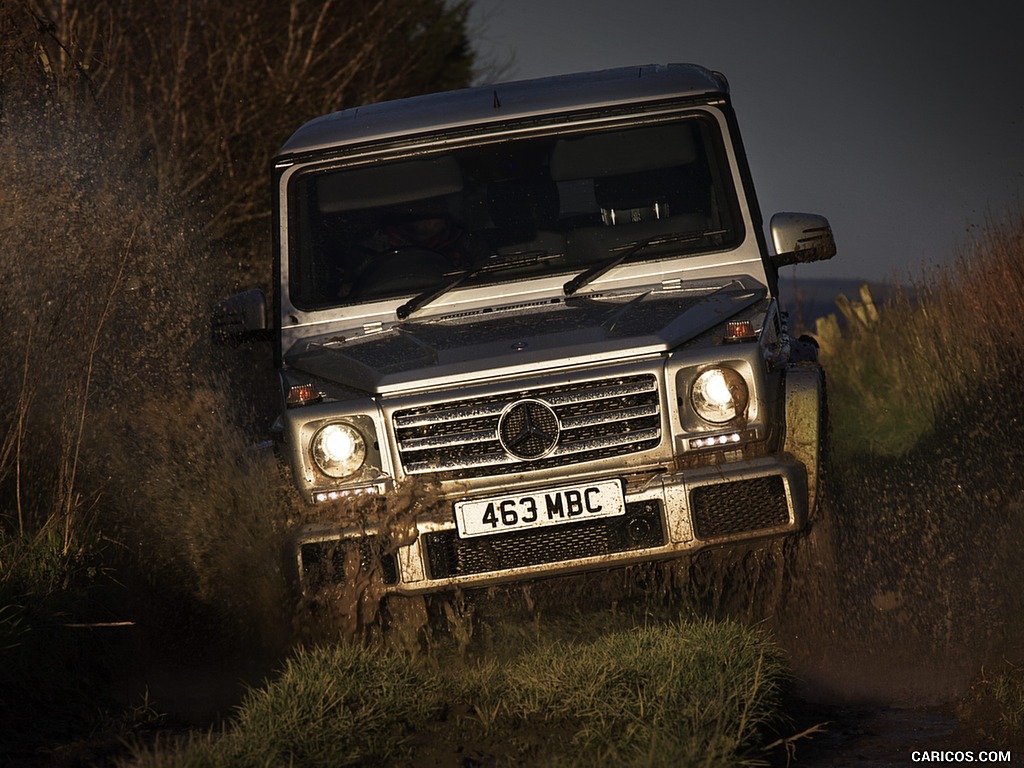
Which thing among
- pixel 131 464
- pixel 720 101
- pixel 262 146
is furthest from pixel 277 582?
pixel 262 146

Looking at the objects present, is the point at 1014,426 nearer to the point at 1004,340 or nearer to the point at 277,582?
the point at 1004,340

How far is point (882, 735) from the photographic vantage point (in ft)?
14.9

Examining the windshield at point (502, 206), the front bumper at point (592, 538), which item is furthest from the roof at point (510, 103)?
the front bumper at point (592, 538)

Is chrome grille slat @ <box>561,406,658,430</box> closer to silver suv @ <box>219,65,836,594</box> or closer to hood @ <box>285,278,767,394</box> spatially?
silver suv @ <box>219,65,836,594</box>

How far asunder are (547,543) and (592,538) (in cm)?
16

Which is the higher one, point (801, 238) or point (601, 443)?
point (801, 238)

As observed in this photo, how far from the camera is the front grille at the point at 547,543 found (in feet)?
16.1

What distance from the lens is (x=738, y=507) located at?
4898 millimetres

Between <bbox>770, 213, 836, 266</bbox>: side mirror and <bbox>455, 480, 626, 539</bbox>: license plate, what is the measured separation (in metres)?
1.59

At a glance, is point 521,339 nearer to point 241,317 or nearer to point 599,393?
point 599,393

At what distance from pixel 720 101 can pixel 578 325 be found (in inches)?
57.6

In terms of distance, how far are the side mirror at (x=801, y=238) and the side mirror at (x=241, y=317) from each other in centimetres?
222

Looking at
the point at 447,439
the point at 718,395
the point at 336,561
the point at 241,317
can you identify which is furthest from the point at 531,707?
the point at 241,317

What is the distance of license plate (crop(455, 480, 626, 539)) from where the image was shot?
16.1 feet
